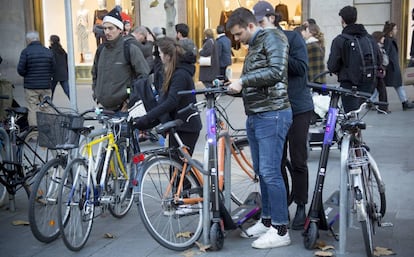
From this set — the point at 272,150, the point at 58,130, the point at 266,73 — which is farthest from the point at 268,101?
the point at 58,130

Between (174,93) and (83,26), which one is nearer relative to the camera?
(174,93)

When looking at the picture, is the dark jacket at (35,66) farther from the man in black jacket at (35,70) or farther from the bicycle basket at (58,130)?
the bicycle basket at (58,130)

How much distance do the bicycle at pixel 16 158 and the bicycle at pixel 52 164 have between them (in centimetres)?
61

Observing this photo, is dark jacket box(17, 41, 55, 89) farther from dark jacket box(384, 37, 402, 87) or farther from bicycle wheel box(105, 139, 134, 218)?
dark jacket box(384, 37, 402, 87)

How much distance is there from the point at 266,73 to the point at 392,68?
8.46 meters

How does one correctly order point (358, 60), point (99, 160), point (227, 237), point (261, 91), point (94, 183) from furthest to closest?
point (358, 60)
point (99, 160)
point (227, 237)
point (94, 183)
point (261, 91)

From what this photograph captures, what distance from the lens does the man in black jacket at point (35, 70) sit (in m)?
10.4

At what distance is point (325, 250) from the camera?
16.9ft

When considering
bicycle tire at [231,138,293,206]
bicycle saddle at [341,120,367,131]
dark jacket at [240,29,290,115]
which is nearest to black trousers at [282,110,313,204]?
bicycle tire at [231,138,293,206]

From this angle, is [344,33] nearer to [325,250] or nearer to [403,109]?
→ [325,250]

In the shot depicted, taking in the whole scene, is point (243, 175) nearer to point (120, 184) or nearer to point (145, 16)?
point (120, 184)

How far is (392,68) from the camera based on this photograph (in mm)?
12680

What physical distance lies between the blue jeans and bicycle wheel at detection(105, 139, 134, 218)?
4.55 feet

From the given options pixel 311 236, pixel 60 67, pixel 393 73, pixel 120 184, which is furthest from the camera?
pixel 60 67
